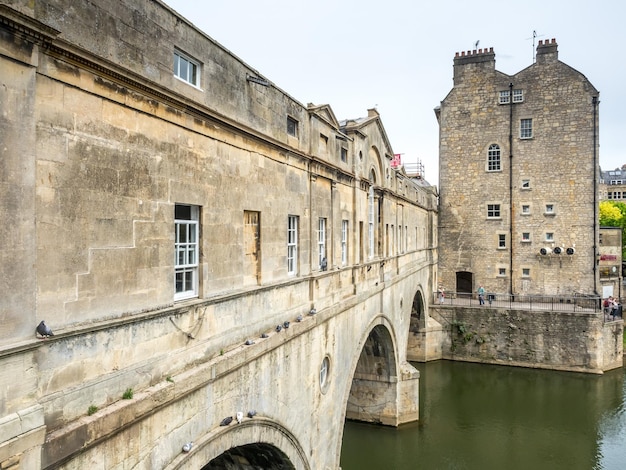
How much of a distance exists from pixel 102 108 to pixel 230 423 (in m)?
4.49

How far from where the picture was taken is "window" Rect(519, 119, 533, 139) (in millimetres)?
30562

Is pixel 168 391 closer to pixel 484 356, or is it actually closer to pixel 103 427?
pixel 103 427

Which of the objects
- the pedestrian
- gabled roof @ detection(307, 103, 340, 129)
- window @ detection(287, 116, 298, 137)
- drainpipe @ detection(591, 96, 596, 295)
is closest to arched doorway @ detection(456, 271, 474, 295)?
the pedestrian

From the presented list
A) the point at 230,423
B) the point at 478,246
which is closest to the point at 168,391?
the point at 230,423

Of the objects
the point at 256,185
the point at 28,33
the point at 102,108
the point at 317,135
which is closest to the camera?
the point at 28,33

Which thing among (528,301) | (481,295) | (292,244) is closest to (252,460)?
(292,244)

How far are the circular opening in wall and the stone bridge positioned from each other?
0.08ft

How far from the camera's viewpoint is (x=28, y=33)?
12.7 feet

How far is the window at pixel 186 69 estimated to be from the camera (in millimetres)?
5973

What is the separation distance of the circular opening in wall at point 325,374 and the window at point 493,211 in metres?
23.5

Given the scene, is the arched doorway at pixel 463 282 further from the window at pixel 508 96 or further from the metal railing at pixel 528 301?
the window at pixel 508 96

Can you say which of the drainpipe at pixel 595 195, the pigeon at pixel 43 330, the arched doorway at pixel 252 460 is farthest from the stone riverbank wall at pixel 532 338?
the pigeon at pixel 43 330

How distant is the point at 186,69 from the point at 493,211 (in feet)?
94.0

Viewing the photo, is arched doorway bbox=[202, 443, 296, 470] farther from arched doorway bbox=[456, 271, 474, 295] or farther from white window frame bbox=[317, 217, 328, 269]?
arched doorway bbox=[456, 271, 474, 295]
